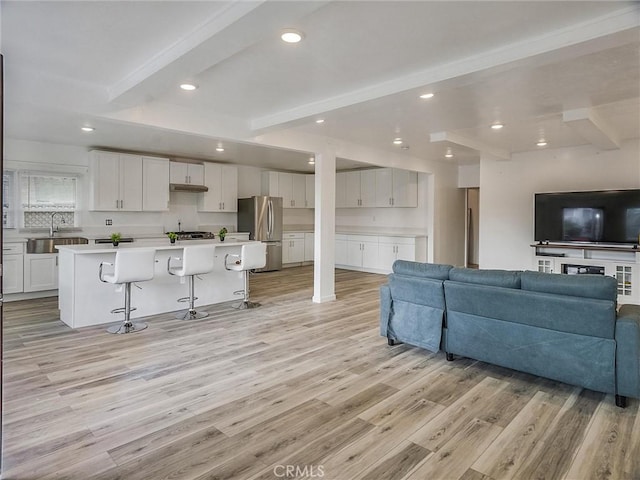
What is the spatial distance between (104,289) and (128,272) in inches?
27.7

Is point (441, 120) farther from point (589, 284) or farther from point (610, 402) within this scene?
point (610, 402)

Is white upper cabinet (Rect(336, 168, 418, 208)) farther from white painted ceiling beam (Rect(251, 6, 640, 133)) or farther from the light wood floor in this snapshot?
the light wood floor

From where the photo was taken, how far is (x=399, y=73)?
342 centimetres

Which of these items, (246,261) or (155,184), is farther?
(155,184)

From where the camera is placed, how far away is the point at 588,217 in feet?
21.2

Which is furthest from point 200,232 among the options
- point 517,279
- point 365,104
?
point 517,279

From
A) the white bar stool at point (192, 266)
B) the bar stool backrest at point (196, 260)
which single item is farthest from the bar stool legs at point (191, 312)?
the bar stool backrest at point (196, 260)

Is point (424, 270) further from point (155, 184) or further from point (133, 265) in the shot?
point (155, 184)

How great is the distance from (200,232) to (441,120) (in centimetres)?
530

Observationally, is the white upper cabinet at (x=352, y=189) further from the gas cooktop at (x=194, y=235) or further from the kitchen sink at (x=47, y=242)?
the kitchen sink at (x=47, y=242)

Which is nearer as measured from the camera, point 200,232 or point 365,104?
point 365,104

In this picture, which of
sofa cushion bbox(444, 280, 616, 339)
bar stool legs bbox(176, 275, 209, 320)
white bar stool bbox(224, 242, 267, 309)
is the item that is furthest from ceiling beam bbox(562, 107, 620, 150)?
bar stool legs bbox(176, 275, 209, 320)

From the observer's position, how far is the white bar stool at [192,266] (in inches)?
189

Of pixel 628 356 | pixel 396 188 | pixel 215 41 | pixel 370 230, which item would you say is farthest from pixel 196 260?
pixel 370 230
